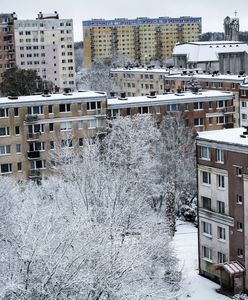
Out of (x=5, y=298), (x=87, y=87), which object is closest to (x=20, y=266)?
(x=5, y=298)

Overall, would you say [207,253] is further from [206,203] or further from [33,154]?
[33,154]

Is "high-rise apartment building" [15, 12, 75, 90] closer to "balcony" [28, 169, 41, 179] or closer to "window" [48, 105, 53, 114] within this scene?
"window" [48, 105, 53, 114]

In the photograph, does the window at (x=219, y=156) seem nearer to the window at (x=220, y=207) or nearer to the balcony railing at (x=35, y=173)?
the window at (x=220, y=207)

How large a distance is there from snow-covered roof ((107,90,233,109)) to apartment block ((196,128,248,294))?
19.1 m

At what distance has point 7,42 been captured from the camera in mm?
133125

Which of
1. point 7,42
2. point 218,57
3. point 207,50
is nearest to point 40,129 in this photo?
point 218,57

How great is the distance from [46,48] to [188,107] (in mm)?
81588

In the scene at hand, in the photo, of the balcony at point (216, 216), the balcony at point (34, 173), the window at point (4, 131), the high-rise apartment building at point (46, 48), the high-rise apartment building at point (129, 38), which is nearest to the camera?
the balcony at point (216, 216)

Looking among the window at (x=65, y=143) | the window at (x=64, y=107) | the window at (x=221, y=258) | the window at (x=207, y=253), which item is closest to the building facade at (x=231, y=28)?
the window at (x=64, y=107)

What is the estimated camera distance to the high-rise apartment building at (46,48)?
138250 millimetres

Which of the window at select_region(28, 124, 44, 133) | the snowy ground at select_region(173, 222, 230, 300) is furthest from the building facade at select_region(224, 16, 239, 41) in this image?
the snowy ground at select_region(173, 222, 230, 300)

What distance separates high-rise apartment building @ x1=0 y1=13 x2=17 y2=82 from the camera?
431ft

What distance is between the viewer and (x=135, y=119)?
5697cm

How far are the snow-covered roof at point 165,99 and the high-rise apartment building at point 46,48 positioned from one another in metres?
76.6
